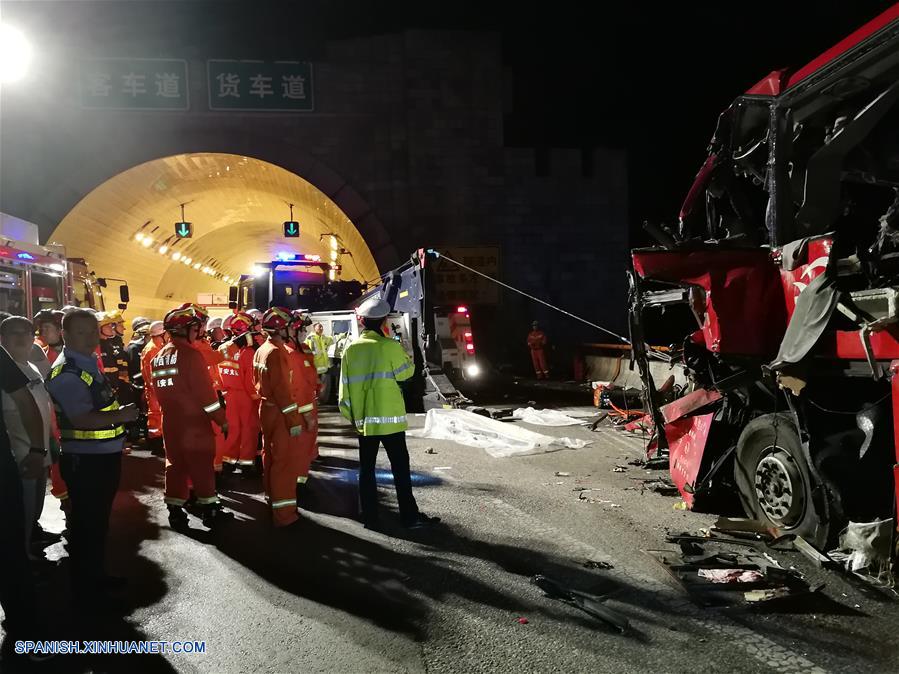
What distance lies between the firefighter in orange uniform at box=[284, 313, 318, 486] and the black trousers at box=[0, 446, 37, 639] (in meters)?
2.40

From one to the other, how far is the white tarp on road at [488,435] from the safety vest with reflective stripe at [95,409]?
16.8 feet

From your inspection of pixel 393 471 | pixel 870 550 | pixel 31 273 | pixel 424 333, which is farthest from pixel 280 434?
pixel 31 273

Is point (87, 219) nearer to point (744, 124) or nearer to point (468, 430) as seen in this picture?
point (468, 430)

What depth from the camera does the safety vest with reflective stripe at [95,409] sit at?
3.61 metres

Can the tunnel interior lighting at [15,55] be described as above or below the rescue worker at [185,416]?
above

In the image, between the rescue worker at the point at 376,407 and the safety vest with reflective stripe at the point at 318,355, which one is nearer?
the rescue worker at the point at 376,407

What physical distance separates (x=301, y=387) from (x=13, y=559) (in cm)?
300

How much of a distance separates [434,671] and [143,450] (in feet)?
25.5

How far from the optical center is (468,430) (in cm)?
929

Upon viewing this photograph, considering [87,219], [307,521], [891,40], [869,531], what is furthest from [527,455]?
[87,219]

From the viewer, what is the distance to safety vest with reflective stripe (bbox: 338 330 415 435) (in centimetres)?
502

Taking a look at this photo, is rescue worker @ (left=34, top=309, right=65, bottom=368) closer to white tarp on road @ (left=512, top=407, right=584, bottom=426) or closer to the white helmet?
the white helmet

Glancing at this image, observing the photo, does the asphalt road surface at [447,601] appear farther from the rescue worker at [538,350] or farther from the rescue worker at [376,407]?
the rescue worker at [538,350]

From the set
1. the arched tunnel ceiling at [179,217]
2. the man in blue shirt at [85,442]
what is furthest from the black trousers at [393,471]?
the arched tunnel ceiling at [179,217]
